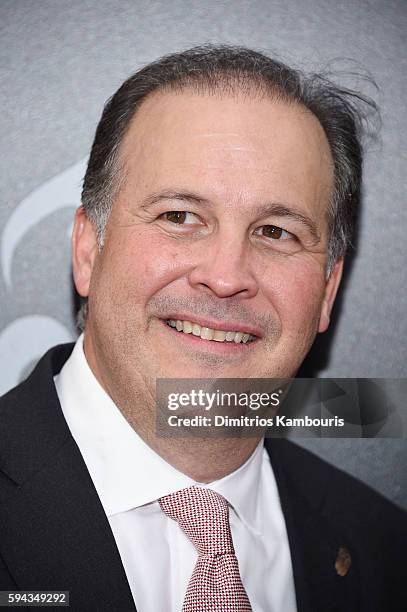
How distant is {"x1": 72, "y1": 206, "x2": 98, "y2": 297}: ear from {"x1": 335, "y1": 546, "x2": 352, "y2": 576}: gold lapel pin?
1053 millimetres

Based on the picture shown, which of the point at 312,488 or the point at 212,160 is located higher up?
the point at 212,160

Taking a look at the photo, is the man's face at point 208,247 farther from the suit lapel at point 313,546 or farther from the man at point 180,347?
the suit lapel at point 313,546

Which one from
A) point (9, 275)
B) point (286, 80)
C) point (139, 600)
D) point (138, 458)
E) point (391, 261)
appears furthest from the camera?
point (391, 261)

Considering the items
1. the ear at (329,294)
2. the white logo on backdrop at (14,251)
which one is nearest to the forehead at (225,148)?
the ear at (329,294)

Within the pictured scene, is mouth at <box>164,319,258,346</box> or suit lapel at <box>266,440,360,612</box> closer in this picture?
mouth at <box>164,319,258,346</box>

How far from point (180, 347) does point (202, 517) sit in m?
0.43

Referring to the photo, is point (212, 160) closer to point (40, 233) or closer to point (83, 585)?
point (40, 233)

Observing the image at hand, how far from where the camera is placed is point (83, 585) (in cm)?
157

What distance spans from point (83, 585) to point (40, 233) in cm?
110

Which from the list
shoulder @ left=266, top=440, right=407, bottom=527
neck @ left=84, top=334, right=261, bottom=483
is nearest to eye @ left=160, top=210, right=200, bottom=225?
neck @ left=84, top=334, right=261, bottom=483

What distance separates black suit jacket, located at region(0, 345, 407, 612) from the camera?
5.16 feet

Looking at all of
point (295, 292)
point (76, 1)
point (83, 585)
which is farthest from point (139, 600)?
point (76, 1)

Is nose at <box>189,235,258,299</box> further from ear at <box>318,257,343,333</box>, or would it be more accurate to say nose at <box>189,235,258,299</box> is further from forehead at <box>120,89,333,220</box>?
ear at <box>318,257,343,333</box>

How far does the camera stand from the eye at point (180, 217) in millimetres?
1809
